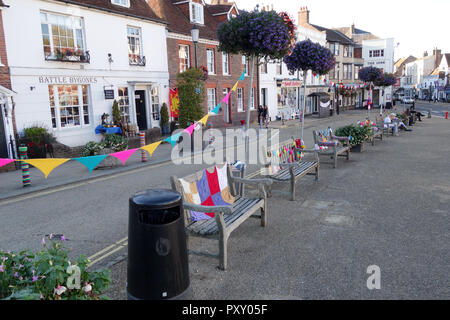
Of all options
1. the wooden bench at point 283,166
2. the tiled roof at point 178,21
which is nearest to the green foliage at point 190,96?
the tiled roof at point 178,21

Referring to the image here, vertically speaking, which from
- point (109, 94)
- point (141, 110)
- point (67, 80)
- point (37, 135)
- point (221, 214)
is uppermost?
point (67, 80)

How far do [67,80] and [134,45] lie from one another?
5100 millimetres

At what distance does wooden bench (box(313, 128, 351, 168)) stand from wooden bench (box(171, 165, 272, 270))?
5.43 m

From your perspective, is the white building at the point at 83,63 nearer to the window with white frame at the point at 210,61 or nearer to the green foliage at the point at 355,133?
the window with white frame at the point at 210,61

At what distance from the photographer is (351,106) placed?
54.4m

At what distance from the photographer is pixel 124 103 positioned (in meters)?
19.3

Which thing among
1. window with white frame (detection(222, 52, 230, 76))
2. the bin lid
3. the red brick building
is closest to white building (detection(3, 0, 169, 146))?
the red brick building

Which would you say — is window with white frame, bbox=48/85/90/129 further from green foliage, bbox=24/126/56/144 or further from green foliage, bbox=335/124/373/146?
green foliage, bbox=335/124/373/146

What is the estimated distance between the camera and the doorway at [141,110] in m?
20.5

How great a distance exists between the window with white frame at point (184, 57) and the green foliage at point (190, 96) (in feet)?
18.6

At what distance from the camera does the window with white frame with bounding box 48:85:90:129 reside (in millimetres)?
15766

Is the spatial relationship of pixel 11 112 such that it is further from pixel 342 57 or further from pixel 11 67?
pixel 342 57

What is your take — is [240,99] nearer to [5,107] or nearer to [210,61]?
[210,61]

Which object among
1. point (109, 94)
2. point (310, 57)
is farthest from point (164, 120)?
point (310, 57)
